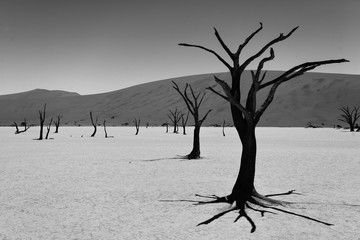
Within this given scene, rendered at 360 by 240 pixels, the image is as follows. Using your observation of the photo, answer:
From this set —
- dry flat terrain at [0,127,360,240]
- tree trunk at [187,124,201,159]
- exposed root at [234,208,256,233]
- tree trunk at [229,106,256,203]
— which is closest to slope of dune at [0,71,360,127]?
tree trunk at [187,124,201,159]

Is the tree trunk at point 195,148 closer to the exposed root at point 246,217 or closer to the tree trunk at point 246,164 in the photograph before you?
the tree trunk at point 246,164

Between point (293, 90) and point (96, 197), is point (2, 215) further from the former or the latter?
point (293, 90)

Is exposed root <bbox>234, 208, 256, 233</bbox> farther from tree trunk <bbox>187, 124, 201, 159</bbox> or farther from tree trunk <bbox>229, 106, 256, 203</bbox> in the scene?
tree trunk <bbox>187, 124, 201, 159</bbox>

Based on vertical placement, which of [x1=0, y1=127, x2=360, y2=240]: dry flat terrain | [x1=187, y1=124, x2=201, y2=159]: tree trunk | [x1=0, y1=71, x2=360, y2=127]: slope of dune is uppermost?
[x1=0, y1=71, x2=360, y2=127]: slope of dune

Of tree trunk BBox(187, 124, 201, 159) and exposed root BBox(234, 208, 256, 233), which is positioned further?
tree trunk BBox(187, 124, 201, 159)

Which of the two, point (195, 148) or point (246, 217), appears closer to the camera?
point (246, 217)

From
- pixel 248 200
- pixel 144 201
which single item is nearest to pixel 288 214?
pixel 248 200

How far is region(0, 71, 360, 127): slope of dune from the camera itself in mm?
89625

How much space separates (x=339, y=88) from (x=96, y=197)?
10237cm

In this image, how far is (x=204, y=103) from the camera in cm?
11144

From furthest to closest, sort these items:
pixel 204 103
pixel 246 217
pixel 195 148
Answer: pixel 204 103 → pixel 195 148 → pixel 246 217

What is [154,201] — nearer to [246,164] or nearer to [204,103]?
[246,164]

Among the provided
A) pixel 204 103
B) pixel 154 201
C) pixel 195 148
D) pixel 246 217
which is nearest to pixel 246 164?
pixel 246 217

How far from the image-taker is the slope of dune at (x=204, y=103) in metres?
89.6
